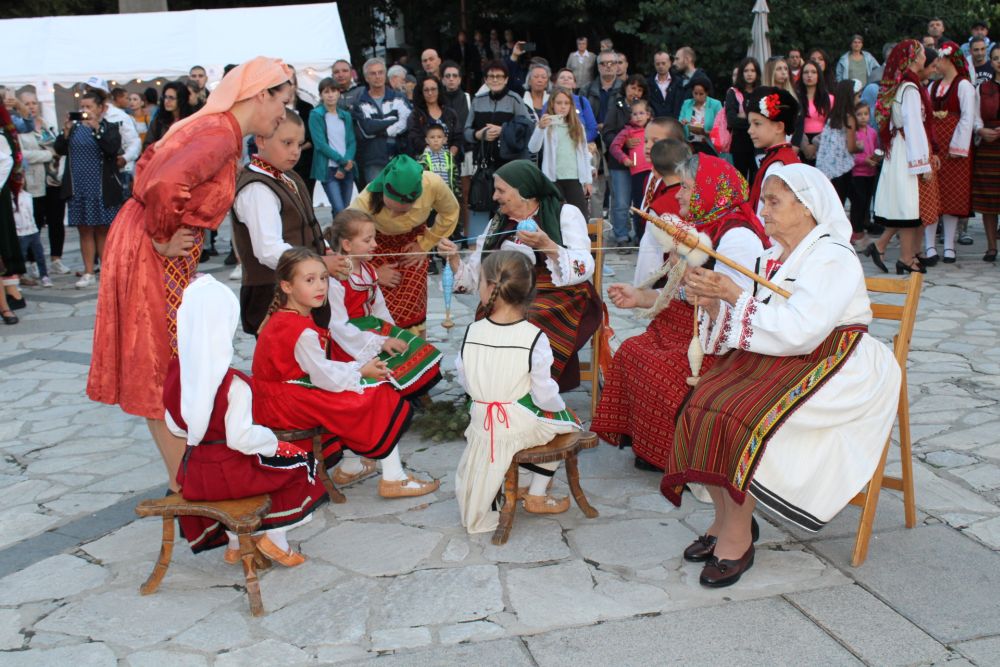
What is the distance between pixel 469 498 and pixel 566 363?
1.33 meters

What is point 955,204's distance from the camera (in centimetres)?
916

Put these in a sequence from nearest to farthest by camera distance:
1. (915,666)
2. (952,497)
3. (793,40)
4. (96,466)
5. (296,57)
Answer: (915,666), (952,497), (96,466), (296,57), (793,40)

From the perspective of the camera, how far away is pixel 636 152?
33.6ft

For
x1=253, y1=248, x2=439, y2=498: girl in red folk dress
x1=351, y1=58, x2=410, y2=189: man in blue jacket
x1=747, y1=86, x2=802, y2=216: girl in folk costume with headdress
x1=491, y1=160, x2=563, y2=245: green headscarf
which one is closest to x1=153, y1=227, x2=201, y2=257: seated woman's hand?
x1=253, y1=248, x2=439, y2=498: girl in red folk dress

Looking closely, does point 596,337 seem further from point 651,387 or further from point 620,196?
point 620,196

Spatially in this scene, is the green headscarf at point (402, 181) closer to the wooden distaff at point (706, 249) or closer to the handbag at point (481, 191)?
the wooden distaff at point (706, 249)

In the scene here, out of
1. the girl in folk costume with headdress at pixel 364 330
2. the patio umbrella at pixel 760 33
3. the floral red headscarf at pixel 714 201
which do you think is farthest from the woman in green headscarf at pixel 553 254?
the patio umbrella at pixel 760 33

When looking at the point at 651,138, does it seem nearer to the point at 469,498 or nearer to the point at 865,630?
the point at 469,498

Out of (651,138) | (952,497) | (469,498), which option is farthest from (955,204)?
(469,498)

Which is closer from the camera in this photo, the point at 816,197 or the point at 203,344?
the point at 203,344

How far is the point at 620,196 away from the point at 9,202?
5.84 m

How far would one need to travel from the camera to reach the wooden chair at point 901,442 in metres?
3.86

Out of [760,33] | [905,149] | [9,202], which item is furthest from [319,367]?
[760,33]

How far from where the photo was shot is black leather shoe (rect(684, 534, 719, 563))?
13.0 ft
